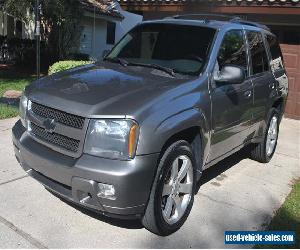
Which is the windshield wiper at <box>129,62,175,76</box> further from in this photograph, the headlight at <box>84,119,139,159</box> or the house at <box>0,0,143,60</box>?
the house at <box>0,0,143,60</box>

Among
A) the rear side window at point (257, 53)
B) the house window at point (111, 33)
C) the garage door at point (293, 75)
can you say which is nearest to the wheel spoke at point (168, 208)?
the rear side window at point (257, 53)

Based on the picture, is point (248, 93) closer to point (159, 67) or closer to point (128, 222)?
point (159, 67)

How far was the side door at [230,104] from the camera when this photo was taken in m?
A: 4.78

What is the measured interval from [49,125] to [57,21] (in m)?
12.6

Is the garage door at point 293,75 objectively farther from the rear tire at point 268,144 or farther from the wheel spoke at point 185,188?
the wheel spoke at point 185,188

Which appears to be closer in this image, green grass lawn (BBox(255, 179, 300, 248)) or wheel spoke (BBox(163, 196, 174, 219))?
wheel spoke (BBox(163, 196, 174, 219))

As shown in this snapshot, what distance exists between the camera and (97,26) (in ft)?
71.1

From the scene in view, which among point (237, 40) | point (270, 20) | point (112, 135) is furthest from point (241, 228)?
point (270, 20)

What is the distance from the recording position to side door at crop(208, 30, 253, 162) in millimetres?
4777

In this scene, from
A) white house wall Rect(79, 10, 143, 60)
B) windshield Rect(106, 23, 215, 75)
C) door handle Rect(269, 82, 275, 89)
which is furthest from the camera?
white house wall Rect(79, 10, 143, 60)

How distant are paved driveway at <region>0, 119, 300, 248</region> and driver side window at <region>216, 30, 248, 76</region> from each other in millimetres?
1523

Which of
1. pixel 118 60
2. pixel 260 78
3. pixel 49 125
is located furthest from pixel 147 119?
pixel 260 78

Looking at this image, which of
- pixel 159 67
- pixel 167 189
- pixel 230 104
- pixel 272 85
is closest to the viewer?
pixel 167 189

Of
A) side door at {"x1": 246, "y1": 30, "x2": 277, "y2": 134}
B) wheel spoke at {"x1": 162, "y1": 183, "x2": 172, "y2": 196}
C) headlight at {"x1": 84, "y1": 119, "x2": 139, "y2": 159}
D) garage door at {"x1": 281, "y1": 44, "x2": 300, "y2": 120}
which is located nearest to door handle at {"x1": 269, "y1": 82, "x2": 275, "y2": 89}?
side door at {"x1": 246, "y1": 30, "x2": 277, "y2": 134}
